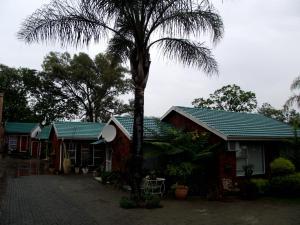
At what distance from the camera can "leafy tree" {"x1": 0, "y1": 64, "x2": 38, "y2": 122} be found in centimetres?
4375

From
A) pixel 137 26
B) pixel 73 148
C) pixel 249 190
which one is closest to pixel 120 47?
pixel 137 26

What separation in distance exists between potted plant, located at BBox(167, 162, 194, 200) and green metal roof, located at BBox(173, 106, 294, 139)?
2233mm

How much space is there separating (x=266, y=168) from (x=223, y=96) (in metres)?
23.5

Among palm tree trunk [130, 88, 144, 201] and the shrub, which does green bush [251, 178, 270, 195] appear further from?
palm tree trunk [130, 88, 144, 201]

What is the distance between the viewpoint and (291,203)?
39.2ft

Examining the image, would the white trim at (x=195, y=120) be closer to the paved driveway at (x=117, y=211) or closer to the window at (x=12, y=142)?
the paved driveway at (x=117, y=211)

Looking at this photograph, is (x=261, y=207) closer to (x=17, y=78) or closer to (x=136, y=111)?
(x=136, y=111)

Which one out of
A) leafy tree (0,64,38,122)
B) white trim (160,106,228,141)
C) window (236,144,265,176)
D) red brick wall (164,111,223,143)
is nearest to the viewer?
white trim (160,106,228,141)

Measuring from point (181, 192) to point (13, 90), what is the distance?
38230 millimetres

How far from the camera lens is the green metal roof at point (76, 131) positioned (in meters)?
23.5

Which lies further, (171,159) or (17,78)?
(17,78)

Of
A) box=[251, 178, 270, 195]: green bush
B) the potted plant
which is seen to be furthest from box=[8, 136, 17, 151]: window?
box=[251, 178, 270, 195]: green bush

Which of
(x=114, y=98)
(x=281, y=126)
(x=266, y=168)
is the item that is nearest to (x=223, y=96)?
(x=114, y=98)

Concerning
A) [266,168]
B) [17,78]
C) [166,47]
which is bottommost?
[266,168]
